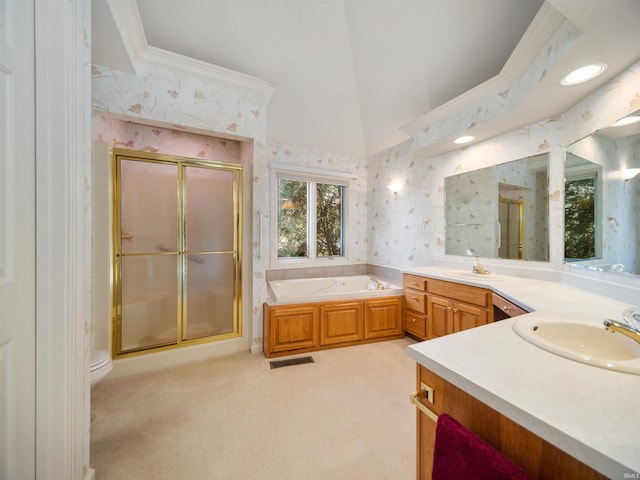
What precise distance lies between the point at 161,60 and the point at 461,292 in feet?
10.9

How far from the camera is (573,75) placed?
1.55 metres

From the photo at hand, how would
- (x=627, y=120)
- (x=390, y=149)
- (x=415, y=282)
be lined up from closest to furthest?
(x=627, y=120) → (x=415, y=282) → (x=390, y=149)

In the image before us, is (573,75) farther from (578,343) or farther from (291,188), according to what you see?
(291,188)

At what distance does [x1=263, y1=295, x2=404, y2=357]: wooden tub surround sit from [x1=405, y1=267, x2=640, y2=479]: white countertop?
181 centimetres

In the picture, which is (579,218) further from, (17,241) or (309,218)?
(17,241)

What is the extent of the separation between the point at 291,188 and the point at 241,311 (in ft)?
6.29

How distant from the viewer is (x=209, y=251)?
8.55 feet

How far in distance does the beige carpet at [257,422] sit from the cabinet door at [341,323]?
1.06 ft

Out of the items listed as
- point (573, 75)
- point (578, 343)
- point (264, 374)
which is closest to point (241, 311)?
point (264, 374)

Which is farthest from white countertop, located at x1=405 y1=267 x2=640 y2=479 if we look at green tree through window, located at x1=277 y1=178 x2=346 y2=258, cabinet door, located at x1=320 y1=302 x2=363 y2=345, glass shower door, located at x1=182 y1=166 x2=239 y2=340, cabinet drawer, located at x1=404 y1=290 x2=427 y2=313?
green tree through window, located at x1=277 y1=178 x2=346 y2=258

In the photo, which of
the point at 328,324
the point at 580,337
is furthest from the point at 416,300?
the point at 580,337

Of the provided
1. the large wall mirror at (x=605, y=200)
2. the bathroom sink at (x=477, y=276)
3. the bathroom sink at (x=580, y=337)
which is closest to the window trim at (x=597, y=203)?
the large wall mirror at (x=605, y=200)

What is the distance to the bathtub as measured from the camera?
2.80 meters

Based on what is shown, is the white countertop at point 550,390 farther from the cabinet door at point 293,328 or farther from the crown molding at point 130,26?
the crown molding at point 130,26
